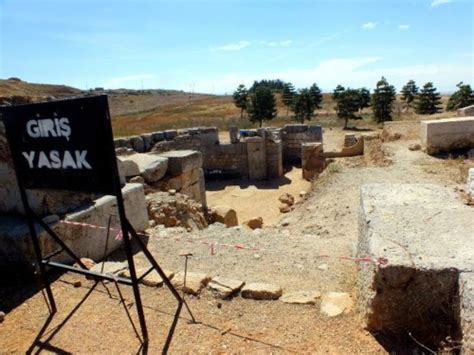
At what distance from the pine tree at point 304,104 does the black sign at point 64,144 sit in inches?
1350

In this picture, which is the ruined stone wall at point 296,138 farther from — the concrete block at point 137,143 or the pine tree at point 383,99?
the pine tree at point 383,99

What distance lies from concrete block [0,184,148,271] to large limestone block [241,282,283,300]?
2265 millimetres

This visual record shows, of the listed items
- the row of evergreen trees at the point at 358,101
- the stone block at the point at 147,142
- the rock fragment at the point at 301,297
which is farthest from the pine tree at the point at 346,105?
the rock fragment at the point at 301,297

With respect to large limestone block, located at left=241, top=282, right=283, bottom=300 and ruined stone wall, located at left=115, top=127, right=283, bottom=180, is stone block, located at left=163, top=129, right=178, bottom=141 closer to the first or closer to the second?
ruined stone wall, located at left=115, top=127, right=283, bottom=180

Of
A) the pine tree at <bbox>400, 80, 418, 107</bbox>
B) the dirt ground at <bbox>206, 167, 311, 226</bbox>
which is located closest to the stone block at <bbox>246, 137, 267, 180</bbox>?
the dirt ground at <bbox>206, 167, 311, 226</bbox>

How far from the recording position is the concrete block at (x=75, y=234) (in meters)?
4.12

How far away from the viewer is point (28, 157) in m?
3.36

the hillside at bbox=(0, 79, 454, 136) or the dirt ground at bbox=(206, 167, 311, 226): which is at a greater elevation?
the hillside at bbox=(0, 79, 454, 136)

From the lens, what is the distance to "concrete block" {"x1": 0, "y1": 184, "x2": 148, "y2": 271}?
4121mm

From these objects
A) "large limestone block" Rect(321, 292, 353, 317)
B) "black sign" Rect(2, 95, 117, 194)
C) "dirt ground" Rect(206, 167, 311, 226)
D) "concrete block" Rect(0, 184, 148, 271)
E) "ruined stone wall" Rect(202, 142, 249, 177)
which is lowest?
"dirt ground" Rect(206, 167, 311, 226)

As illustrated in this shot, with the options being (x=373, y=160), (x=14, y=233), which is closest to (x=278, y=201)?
(x=373, y=160)

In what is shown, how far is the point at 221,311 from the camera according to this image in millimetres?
3551

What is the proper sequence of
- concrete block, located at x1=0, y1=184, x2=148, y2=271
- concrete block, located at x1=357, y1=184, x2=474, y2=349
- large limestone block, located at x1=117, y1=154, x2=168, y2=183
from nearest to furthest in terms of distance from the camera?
concrete block, located at x1=357, y1=184, x2=474, y2=349 < concrete block, located at x1=0, y1=184, x2=148, y2=271 < large limestone block, located at x1=117, y1=154, x2=168, y2=183

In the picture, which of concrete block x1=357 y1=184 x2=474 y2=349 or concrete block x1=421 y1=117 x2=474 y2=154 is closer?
concrete block x1=357 y1=184 x2=474 y2=349
